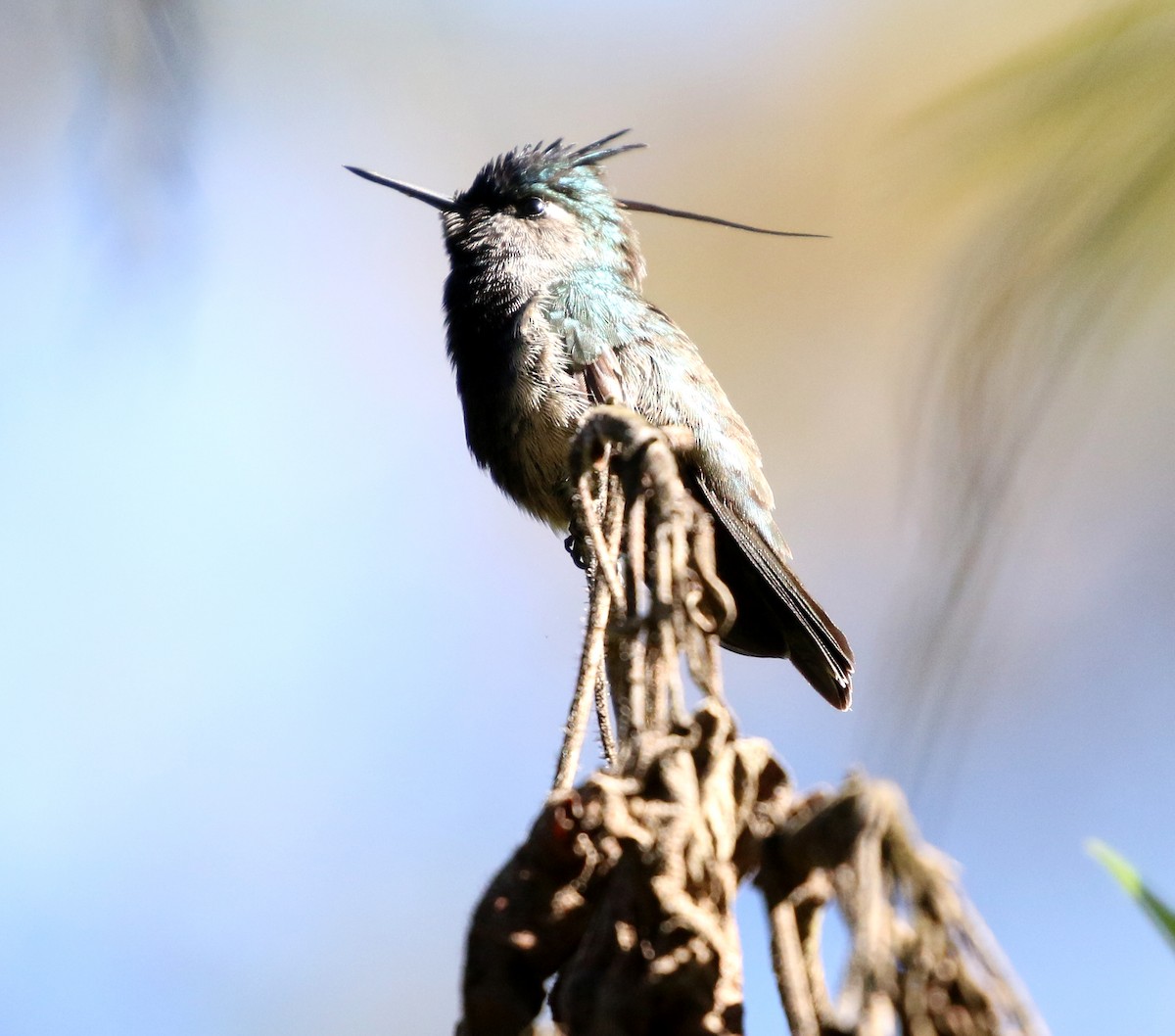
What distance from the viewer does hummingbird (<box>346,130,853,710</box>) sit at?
449cm

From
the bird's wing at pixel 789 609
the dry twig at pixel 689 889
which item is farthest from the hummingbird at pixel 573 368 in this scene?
the dry twig at pixel 689 889

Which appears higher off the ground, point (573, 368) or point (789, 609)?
point (573, 368)

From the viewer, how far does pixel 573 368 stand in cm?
472

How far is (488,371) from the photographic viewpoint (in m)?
4.95

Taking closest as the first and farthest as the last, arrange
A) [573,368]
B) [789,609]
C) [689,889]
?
[689,889] < [789,609] < [573,368]

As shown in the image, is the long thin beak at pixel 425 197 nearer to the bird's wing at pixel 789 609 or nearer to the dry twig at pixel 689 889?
the bird's wing at pixel 789 609

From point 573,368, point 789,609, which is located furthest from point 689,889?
point 573,368

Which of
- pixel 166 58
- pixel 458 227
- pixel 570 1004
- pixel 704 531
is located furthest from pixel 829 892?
pixel 458 227

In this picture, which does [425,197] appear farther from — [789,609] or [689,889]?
[689,889]

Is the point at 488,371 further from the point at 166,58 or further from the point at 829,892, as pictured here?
the point at 829,892

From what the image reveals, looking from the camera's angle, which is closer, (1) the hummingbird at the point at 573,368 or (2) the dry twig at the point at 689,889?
(2) the dry twig at the point at 689,889

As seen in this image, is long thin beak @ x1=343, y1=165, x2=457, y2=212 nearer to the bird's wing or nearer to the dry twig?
the bird's wing

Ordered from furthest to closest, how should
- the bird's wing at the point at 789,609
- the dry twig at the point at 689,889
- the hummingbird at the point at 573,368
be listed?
the hummingbird at the point at 573,368 < the bird's wing at the point at 789,609 < the dry twig at the point at 689,889

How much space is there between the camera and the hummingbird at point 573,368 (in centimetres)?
449
